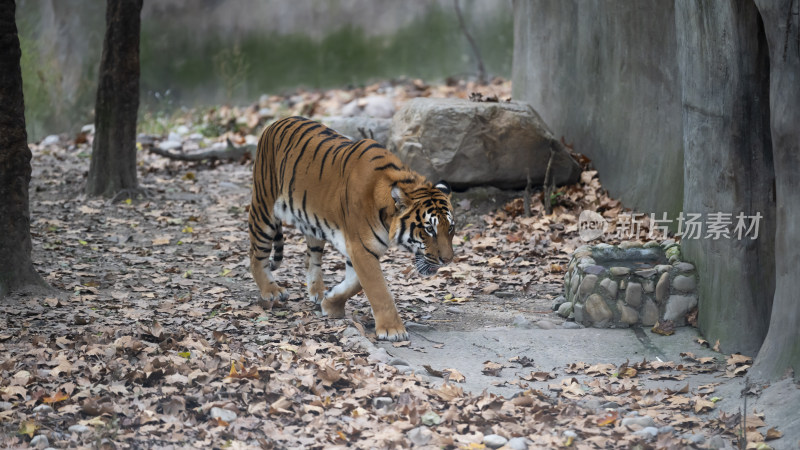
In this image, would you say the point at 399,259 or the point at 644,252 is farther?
the point at 399,259

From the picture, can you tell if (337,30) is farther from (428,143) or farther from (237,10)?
(428,143)

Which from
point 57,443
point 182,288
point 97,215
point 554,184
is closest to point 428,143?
point 554,184

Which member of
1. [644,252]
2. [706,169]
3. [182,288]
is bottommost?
[182,288]

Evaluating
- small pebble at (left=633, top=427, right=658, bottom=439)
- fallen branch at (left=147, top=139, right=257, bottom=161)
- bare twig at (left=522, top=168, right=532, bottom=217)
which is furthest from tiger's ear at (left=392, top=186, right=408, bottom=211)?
fallen branch at (left=147, top=139, right=257, bottom=161)

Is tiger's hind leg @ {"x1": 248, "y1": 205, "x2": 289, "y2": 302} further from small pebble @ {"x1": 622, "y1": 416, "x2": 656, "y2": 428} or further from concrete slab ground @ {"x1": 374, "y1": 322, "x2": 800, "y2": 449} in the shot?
small pebble @ {"x1": 622, "y1": 416, "x2": 656, "y2": 428}

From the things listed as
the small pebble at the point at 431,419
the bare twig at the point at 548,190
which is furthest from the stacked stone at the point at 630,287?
the bare twig at the point at 548,190

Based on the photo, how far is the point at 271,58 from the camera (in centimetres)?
1711

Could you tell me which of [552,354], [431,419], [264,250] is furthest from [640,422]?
[264,250]

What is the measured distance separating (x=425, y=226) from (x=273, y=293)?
5.55 ft

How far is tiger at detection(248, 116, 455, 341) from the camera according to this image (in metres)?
5.67

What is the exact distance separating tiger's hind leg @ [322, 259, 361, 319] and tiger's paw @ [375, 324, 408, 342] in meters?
0.42

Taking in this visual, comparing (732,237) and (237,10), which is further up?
(237,10)

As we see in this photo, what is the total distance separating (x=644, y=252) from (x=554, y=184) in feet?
9.39

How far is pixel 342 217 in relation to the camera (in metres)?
5.98
